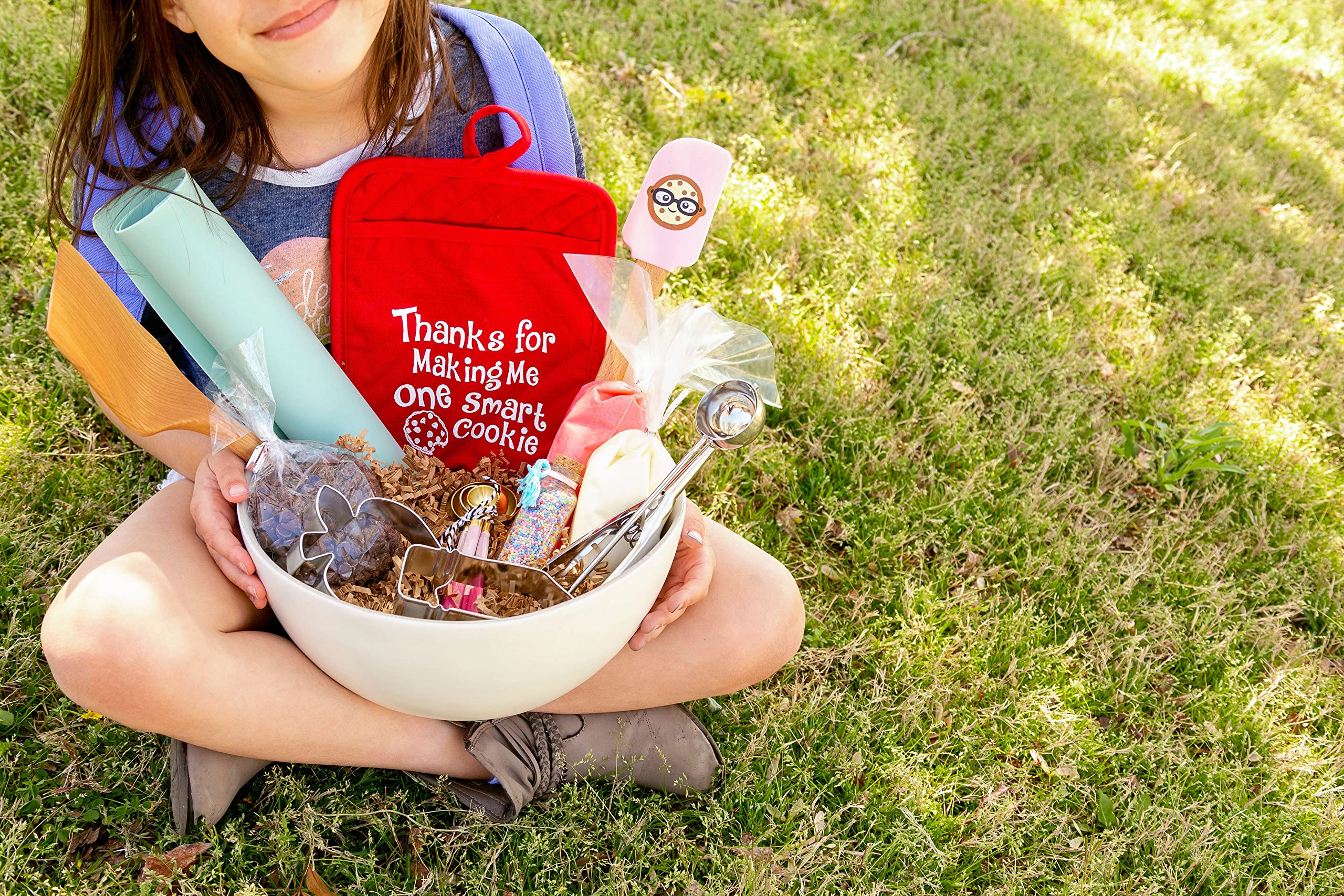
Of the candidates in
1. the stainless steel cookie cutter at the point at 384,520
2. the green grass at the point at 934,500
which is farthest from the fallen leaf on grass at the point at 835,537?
the stainless steel cookie cutter at the point at 384,520

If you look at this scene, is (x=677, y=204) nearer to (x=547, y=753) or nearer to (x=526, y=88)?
(x=526, y=88)

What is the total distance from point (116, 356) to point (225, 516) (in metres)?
0.23

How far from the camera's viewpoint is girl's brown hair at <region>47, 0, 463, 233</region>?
124 centimetres

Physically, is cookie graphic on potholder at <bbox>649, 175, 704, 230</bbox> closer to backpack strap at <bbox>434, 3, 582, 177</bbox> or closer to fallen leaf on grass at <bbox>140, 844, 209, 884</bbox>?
backpack strap at <bbox>434, 3, 582, 177</bbox>

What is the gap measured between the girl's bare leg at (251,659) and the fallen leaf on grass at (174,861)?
0.14 meters

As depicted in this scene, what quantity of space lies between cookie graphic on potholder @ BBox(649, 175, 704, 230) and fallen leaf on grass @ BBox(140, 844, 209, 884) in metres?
0.99

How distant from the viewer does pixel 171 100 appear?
1.29 meters

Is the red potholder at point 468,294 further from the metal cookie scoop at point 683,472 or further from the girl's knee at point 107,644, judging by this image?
the girl's knee at point 107,644

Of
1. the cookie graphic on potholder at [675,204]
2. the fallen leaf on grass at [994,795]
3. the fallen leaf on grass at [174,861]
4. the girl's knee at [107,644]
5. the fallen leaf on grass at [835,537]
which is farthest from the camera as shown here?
the fallen leaf on grass at [835,537]

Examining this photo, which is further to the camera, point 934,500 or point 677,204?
point 934,500

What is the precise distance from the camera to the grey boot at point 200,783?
1214mm

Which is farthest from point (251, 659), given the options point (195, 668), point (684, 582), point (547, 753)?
point (684, 582)

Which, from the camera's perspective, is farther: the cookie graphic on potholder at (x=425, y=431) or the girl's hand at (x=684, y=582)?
the cookie graphic on potholder at (x=425, y=431)

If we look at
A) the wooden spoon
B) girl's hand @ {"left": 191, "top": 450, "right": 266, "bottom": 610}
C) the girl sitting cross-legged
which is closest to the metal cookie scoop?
the girl sitting cross-legged
